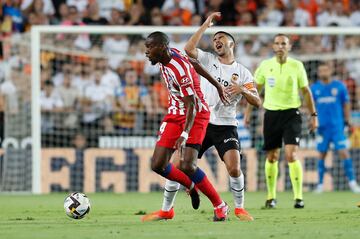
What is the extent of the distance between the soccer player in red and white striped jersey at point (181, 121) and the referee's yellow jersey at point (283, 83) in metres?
3.19

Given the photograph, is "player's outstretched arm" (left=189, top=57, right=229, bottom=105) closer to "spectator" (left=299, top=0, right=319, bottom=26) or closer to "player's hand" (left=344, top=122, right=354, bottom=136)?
"player's hand" (left=344, top=122, right=354, bottom=136)

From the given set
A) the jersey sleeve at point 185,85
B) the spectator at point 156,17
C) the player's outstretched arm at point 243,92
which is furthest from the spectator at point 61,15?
the jersey sleeve at point 185,85

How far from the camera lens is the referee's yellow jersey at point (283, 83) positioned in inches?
506

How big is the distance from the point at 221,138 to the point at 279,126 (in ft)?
8.58

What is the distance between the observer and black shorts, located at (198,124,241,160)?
10.2m

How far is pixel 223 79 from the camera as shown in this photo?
10461 mm

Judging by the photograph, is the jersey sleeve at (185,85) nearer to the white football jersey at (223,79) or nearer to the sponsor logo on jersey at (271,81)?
the white football jersey at (223,79)

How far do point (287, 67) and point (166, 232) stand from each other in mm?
5141

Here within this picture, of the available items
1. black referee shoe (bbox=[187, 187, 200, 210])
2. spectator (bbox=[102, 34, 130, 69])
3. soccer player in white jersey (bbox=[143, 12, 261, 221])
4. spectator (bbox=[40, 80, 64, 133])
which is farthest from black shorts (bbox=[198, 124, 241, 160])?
spectator (bbox=[102, 34, 130, 69])

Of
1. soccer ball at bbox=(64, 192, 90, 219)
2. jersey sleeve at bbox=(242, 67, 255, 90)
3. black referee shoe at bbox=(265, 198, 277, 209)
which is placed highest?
jersey sleeve at bbox=(242, 67, 255, 90)

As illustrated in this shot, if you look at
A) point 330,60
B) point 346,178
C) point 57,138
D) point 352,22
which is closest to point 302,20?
point 352,22

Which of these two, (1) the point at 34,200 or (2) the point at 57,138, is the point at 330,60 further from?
(1) the point at 34,200

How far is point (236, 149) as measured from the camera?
10227mm

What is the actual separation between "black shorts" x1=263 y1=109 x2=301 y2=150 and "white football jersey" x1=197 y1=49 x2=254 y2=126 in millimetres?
2380
